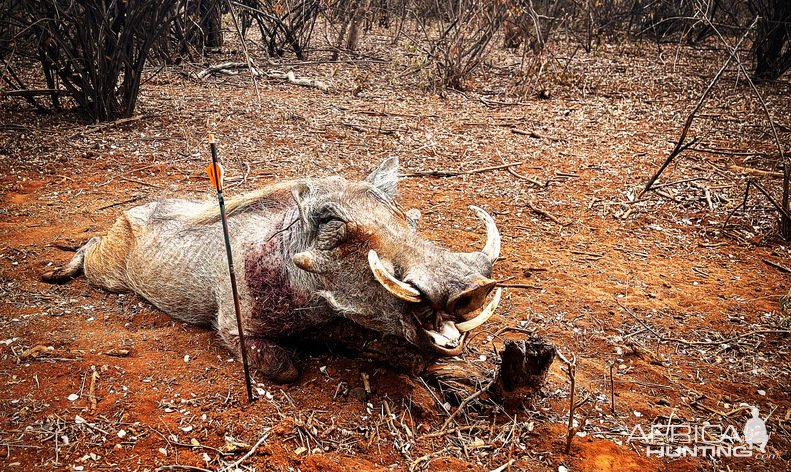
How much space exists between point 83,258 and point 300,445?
2.18 metres

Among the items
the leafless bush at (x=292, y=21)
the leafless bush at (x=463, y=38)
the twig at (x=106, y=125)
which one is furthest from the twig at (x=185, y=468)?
the leafless bush at (x=292, y=21)

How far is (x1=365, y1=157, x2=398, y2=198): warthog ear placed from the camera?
277cm

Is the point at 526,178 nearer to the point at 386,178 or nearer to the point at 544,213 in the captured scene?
the point at 544,213

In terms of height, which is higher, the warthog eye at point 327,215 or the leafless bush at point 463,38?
the leafless bush at point 463,38

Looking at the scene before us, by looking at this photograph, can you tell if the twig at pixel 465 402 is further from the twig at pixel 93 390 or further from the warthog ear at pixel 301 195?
the twig at pixel 93 390

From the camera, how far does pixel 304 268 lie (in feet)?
7.97

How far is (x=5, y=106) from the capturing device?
6438mm

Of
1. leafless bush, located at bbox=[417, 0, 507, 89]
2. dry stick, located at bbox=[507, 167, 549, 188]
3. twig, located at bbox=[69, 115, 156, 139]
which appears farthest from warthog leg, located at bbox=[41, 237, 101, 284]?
leafless bush, located at bbox=[417, 0, 507, 89]

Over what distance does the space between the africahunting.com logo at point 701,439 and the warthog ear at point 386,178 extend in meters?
1.46

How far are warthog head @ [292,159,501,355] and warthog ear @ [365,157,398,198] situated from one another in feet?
0.15

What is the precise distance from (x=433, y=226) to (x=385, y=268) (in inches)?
86.6

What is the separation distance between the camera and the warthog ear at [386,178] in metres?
2.77

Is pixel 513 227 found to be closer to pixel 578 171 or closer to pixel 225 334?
pixel 578 171

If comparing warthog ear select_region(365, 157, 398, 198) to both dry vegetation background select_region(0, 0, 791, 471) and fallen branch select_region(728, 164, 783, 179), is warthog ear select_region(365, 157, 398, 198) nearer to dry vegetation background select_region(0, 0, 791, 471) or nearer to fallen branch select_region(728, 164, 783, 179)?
dry vegetation background select_region(0, 0, 791, 471)
